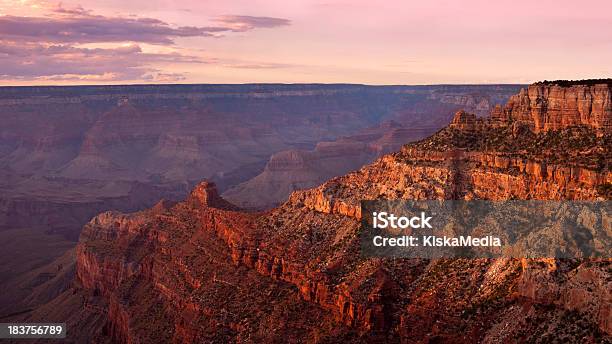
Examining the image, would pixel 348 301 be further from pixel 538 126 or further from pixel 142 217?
pixel 142 217

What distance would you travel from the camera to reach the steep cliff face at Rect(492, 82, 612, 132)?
7669 centimetres

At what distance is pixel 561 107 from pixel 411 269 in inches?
780

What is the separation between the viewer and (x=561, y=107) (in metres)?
80.4

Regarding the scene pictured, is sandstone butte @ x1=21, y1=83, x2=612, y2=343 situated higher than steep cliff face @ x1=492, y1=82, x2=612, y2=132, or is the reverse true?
steep cliff face @ x1=492, y1=82, x2=612, y2=132

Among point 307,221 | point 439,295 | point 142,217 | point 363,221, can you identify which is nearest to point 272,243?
point 307,221

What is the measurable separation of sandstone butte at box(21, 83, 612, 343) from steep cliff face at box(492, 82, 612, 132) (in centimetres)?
12

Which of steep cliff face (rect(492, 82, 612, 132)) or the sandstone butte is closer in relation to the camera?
the sandstone butte

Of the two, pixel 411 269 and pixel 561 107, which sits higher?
pixel 561 107

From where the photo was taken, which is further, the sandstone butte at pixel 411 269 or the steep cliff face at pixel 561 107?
the steep cliff face at pixel 561 107

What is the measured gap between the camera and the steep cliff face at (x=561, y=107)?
252 ft

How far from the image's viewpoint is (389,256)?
78000 mm

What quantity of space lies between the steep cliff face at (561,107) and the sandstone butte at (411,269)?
0.12 m

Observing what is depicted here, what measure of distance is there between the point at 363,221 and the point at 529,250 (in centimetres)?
2002

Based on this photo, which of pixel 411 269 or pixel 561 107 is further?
pixel 561 107
